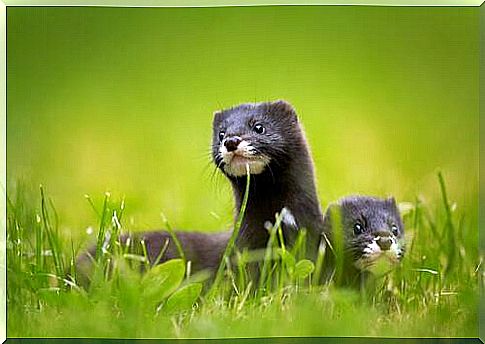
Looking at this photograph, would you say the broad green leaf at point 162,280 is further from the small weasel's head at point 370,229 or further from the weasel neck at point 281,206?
the small weasel's head at point 370,229

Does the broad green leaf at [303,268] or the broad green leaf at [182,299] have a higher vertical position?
the broad green leaf at [303,268]

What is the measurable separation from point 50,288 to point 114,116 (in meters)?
0.42

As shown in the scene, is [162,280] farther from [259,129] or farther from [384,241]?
[384,241]

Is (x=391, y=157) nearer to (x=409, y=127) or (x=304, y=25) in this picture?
(x=409, y=127)

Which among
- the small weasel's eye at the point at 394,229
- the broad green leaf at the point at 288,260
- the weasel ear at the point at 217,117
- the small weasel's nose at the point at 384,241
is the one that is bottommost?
the broad green leaf at the point at 288,260

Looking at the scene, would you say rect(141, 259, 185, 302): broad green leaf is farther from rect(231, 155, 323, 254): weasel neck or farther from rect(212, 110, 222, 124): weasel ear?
rect(212, 110, 222, 124): weasel ear

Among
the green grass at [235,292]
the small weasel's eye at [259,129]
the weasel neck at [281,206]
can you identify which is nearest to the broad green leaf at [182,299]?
the green grass at [235,292]

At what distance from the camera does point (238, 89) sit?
2762 mm

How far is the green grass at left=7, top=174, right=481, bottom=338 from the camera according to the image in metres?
2.71

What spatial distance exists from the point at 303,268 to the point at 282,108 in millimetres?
364

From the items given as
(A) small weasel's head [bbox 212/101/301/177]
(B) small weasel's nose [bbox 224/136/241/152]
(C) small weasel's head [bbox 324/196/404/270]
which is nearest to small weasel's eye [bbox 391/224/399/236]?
(C) small weasel's head [bbox 324/196/404/270]

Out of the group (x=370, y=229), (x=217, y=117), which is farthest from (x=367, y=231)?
(x=217, y=117)

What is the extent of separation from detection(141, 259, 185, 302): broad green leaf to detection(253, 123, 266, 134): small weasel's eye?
1.13 feet

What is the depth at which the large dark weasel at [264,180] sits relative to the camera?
8.89 feet
